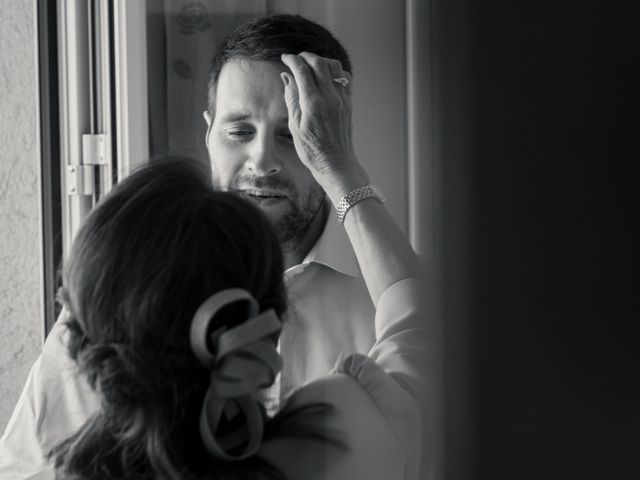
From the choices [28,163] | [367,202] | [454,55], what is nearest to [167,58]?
[28,163]

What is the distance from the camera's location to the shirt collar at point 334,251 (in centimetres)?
53

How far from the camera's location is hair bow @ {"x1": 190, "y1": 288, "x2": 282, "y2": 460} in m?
0.43

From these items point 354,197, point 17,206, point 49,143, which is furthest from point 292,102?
point 17,206

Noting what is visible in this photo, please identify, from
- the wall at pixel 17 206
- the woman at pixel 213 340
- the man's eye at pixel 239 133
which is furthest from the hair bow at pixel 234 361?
the wall at pixel 17 206

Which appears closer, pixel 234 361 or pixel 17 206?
pixel 234 361

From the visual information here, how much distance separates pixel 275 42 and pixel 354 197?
0.92 feet

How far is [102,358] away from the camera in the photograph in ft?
1.56

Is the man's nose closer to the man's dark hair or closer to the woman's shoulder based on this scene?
the man's dark hair

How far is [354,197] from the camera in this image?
18.3 inches

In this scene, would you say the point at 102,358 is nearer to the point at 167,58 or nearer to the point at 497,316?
the point at 497,316

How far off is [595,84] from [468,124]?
0.03 meters

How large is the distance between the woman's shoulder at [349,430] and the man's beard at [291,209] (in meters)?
0.12

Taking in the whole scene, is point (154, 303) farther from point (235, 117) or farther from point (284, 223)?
point (235, 117)

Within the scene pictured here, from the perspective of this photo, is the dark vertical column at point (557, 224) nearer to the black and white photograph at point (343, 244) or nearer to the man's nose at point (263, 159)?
the black and white photograph at point (343, 244)
